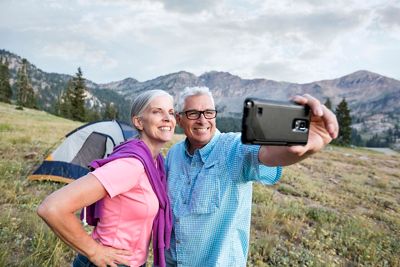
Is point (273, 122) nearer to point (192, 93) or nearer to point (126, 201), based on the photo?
point (126, 201)

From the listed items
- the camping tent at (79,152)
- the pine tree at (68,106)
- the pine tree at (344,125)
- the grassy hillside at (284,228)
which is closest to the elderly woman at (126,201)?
the grassy hillside at (284,228)

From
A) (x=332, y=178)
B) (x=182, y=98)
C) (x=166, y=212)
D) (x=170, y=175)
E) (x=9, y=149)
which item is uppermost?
(x=182, y=98)

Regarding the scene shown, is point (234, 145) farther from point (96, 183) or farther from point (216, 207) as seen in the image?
point (96, 183)

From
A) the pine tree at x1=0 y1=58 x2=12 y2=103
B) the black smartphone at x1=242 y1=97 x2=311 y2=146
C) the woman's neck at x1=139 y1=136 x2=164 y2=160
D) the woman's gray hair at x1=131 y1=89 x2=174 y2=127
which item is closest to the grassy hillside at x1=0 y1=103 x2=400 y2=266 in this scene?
the woman's neck at x1=139 y1=136 x2=164 y2=160

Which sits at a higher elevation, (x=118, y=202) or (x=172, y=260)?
(x=118, y=202)

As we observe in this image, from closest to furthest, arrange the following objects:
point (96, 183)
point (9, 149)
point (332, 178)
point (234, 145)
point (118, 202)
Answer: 1. point (96, 183)
2. point (118, 202)
3. point (234, 145)
4. point (9, 149)
5. point (332, 178)

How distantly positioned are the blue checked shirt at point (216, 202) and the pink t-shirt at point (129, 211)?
343 millimetres

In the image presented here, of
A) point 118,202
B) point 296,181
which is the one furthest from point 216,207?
point 296,181

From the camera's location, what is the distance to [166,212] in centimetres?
225

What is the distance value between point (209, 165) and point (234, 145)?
0.25 meters

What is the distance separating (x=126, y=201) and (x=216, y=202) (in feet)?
2.16

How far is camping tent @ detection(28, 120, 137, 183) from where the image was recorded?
7812 mm

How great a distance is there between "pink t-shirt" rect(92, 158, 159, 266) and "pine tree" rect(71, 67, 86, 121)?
54194mm

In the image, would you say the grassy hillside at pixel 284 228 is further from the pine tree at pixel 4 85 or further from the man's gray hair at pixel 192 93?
the pine tree at pixel 4 85
